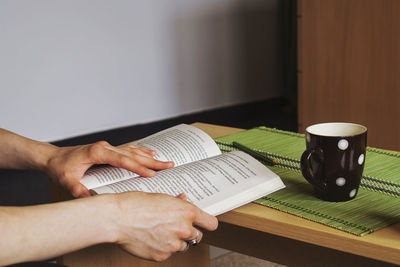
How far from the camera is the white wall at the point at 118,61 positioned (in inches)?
114

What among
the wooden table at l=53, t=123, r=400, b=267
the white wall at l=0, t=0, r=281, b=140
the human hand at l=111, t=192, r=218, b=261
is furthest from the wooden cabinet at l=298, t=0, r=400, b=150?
the human hand at l=111, t=192, r=218, b=261

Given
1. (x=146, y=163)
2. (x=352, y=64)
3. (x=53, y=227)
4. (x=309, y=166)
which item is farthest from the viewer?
(x=352, y=64)

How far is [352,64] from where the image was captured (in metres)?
2.58

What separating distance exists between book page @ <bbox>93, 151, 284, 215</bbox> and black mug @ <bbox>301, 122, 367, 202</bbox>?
0.23ft

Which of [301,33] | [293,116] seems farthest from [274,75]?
[301,33]

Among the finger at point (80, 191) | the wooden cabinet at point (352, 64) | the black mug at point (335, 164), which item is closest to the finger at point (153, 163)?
the finger at point (80, 191)

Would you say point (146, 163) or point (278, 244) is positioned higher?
point (146, 163)

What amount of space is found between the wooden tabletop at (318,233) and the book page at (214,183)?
25 millimetres

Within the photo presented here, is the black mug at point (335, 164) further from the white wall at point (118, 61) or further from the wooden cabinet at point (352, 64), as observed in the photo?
the white wall at point (118, 61)

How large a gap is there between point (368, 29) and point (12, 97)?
5.82 ft

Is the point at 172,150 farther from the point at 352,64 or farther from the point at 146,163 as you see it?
the point at 352,64

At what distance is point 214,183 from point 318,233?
179 millimetres

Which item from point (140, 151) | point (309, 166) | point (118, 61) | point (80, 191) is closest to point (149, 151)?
point (140, 151)

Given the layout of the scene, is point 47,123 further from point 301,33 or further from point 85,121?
point 301,33
